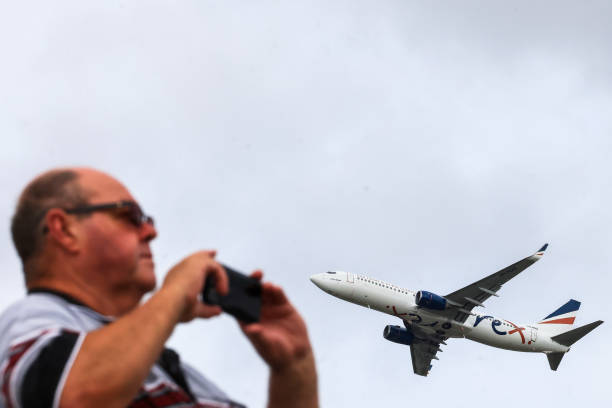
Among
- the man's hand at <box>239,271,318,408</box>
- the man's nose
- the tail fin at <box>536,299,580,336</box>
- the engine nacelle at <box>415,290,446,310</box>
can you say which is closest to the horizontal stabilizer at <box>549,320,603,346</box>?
the tail fin at <box>536,299,580,336</box>

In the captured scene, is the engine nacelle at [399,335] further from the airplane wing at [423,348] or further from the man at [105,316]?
the man at [105,316]

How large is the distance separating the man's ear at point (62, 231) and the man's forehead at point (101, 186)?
14 cm

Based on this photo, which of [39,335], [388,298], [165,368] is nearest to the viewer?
[39,335]

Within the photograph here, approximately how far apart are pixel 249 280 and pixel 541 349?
2594 inches

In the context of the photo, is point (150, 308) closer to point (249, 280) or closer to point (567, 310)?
point (249, 280)

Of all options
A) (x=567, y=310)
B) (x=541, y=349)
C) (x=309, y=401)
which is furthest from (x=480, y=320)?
(x=309, y=401)

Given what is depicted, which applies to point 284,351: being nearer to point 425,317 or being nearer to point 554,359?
point 425,317

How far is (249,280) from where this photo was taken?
265 centimetres

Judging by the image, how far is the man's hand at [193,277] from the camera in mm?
2443

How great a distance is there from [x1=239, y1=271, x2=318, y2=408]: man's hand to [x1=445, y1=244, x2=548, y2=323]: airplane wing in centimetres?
5073

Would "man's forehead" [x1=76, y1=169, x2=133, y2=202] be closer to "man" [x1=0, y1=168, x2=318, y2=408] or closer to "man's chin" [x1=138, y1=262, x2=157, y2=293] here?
"man" [x1=0, y1=168, x2=318, y2=408]

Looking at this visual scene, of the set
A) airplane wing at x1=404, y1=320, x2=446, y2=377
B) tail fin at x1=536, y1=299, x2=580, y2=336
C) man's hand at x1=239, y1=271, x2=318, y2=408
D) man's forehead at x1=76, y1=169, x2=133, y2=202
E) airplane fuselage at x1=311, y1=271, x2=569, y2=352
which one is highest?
tail fin at x1=536, y1=299, x2=580, y2=336

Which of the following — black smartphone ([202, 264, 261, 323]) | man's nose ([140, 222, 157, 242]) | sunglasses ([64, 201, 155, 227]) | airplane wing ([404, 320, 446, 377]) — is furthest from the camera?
airplane wing ([404, 320, 446, 377])

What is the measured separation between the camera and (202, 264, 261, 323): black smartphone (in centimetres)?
256
